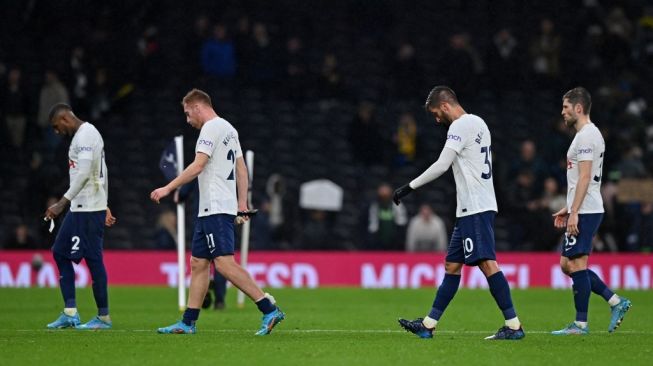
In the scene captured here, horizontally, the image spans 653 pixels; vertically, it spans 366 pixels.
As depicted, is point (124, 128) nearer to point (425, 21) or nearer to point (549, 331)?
point (425, 21)

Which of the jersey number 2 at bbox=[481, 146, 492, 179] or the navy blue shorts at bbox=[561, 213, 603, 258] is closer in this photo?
the jersey number 2 at bbox=[481, 146, 492, 179]

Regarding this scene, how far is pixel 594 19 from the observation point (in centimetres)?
3100

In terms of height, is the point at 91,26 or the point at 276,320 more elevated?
the point at 91,26

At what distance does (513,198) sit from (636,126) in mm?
4016

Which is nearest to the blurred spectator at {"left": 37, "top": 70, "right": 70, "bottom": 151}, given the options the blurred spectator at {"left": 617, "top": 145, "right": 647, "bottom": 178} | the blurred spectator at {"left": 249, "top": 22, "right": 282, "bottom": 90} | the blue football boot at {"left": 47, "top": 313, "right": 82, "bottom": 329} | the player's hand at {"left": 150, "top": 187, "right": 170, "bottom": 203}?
the blurred spectator at {"left": 249, "top": 22, "right": 282, "bottom": 90}

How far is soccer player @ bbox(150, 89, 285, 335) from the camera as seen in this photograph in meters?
13.1

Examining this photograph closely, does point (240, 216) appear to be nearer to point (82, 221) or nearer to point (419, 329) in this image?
point (82, 221)

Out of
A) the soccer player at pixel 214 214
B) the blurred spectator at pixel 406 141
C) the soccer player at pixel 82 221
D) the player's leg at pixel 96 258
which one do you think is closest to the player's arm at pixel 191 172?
the soccer player at pixel 214 214

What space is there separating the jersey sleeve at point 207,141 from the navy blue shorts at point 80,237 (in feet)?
6.79

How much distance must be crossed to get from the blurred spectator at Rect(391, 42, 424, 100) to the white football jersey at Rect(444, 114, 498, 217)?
16.2 meters

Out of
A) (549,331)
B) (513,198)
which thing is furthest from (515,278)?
(549,331)

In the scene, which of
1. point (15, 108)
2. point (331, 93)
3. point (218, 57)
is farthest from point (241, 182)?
point (331, 93)

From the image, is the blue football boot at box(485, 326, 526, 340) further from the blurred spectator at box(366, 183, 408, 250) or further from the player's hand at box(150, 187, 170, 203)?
the blurred spectator at box(366, 183, 408, 250)

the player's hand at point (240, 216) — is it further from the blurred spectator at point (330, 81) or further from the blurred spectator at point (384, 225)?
the blurred spectator at point (330, 81)
